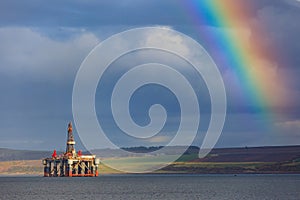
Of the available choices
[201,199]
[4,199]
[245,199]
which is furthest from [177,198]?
[4,199]

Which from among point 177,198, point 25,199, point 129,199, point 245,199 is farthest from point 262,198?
point 25,199

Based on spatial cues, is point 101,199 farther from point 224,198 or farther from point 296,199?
point 296,199

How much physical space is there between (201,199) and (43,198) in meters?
34.2

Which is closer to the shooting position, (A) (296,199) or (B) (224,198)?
(A) (296,199)

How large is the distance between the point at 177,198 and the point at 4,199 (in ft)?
121

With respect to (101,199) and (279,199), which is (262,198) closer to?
(279,199)

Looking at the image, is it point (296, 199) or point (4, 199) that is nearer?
point (296, 199)

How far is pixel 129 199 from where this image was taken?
146 m

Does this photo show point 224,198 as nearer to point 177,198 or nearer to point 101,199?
point 177,198

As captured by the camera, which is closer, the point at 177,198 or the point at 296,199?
the point at 296,199

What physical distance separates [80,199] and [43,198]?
943 centimetres

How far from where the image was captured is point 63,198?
148m

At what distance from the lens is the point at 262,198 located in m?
144

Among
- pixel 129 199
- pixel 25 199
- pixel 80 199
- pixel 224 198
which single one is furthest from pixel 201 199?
pixel 25 199
